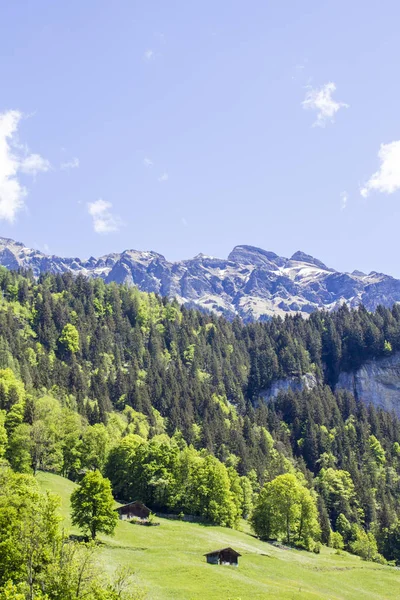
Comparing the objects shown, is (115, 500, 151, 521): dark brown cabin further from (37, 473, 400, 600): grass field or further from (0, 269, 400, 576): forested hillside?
(0, 269, 400, 576): forested hillside

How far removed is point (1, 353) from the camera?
553 feet

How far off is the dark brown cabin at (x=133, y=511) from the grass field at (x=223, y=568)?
446 cm

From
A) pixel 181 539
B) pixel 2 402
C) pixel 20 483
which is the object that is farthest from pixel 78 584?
pixel 2 402

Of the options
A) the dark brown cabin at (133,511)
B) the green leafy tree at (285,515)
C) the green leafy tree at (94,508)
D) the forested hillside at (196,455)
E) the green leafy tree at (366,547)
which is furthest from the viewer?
the green leafy tree at (366,547)

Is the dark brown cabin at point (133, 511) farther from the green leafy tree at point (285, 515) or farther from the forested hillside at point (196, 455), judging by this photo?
the green leafy tree at point (285, 515)

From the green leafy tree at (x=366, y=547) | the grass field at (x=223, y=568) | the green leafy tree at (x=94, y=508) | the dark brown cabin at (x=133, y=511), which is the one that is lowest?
the green leafy tree at (x=366, y=547)

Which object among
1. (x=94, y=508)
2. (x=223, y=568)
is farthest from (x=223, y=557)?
(x=94, y=508)

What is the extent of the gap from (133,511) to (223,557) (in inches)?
1050

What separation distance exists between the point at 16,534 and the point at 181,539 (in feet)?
151

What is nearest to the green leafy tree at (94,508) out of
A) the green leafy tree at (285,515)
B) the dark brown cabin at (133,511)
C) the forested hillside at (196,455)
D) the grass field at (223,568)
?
the grass field at (223,568)

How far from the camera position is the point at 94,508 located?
7456cm

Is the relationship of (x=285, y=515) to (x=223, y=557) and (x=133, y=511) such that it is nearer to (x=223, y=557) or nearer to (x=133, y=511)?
(x=133, y=511)

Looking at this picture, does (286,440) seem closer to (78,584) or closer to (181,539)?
(181,539)

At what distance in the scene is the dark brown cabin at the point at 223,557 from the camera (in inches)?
2914
